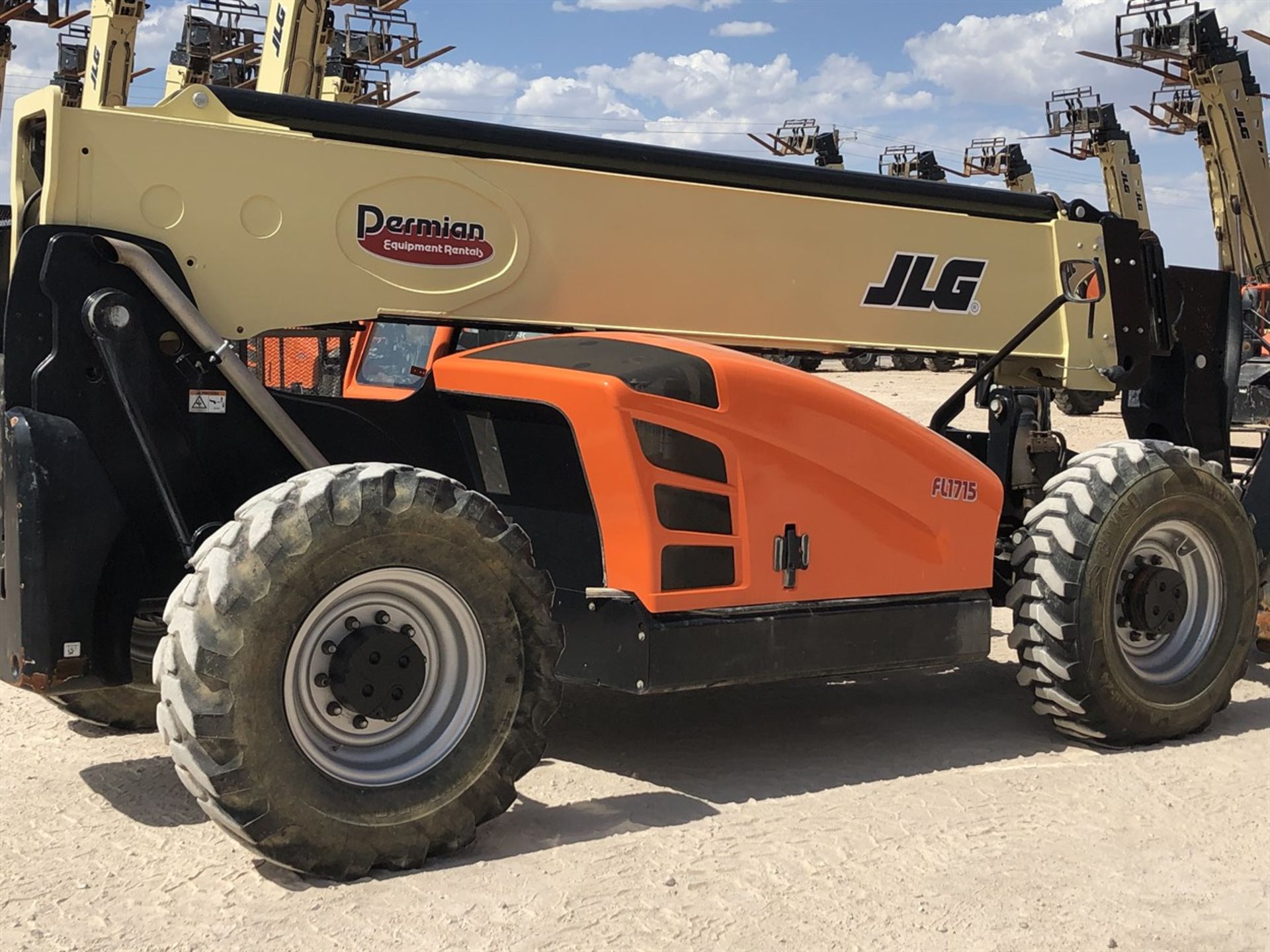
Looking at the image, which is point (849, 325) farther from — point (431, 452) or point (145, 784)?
point (145, 784)

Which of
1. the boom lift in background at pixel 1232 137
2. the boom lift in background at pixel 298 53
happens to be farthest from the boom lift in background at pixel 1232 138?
the boom lift in background at pixel 298 53

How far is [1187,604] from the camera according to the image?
635 cm

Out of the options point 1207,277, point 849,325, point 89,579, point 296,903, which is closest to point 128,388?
point 89,579

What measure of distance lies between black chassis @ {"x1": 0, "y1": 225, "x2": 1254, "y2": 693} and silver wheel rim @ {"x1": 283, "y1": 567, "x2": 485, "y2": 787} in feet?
1.96

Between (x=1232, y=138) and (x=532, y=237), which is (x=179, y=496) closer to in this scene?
(x=532, y=237)

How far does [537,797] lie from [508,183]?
2.26m

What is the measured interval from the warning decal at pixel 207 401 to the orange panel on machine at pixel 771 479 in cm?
92

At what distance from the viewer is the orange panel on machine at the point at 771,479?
5.01 meters

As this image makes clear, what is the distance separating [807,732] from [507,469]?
1806 mm

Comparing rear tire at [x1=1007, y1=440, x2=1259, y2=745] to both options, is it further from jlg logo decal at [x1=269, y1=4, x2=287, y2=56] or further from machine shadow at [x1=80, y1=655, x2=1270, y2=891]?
jlg logo decal at [x1=269, y1=4, x2=287, y2=56]

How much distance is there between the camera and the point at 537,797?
516 centimetres

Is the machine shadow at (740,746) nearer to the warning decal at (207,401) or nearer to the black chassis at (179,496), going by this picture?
the black chassis at (179,496)

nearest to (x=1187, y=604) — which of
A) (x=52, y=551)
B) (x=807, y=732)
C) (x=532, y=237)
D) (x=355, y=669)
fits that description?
(x=807, y=732)

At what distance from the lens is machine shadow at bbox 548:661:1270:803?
5523 millimetres
